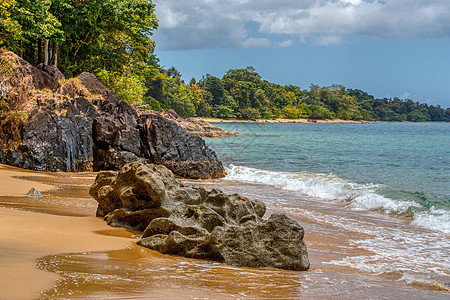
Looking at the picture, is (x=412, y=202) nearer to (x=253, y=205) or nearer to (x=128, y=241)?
(x=253, y=205)

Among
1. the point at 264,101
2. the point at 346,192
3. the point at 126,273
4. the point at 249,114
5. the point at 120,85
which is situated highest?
the point at 264,101

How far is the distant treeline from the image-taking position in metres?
89.9

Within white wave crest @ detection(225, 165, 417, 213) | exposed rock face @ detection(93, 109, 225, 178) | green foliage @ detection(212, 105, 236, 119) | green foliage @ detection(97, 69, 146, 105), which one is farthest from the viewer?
green foliage @ detection(212, 105, 236, 119)

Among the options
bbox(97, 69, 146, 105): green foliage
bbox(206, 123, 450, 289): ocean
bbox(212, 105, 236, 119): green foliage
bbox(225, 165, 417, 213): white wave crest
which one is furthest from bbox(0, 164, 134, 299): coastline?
bbox(212, 105, 236, 119): green foliage

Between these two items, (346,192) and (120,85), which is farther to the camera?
(120,85)

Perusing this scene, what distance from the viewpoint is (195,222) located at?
19.3ft

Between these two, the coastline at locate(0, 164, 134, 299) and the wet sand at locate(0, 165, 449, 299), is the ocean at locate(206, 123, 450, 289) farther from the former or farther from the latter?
the coastline at locate(0, 164, 134, 299)

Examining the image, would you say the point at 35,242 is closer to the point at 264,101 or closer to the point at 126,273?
the point at 126,273

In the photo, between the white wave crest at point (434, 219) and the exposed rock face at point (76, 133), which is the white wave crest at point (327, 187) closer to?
the white wave crest at point (434, 219)

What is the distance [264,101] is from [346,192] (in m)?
114

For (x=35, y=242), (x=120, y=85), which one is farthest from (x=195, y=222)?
(x=120, y=85)

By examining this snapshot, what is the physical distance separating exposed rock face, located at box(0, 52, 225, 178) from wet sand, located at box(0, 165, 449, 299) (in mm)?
8015

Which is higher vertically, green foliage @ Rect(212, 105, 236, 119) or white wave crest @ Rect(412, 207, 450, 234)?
green foliage @ Rect(212, 105, 236, 119)

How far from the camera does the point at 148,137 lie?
16328 mm
